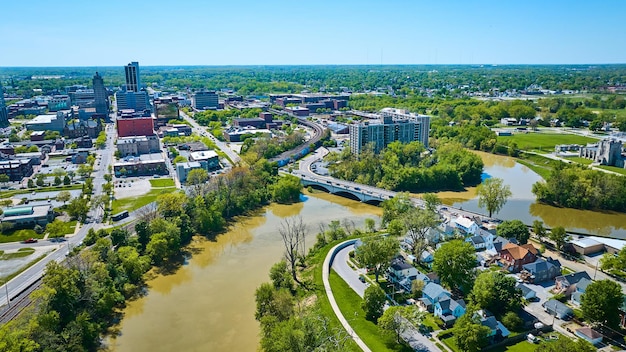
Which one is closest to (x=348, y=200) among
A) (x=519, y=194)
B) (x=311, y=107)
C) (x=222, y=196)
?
(x=222, y=196)

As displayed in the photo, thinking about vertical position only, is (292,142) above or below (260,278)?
above

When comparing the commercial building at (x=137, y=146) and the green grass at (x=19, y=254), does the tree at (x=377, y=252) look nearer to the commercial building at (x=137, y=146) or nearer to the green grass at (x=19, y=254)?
the green grass at (x=19, y=254)

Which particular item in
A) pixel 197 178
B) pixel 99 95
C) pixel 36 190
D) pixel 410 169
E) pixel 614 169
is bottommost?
pixel 36 190

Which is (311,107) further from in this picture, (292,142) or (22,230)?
(22,230)

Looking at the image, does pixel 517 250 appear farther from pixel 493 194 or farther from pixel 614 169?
pixel 614 169

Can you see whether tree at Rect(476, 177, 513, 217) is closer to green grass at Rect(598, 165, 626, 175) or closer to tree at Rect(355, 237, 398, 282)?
tree at Rect(355, 237, 398, 282)

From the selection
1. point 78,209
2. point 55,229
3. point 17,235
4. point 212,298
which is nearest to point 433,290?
point 212,298

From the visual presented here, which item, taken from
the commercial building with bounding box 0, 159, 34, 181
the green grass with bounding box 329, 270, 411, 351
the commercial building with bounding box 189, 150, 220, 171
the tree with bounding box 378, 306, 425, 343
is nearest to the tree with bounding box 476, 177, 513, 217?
the green grass with bounding box 329, 270, 411, 351
